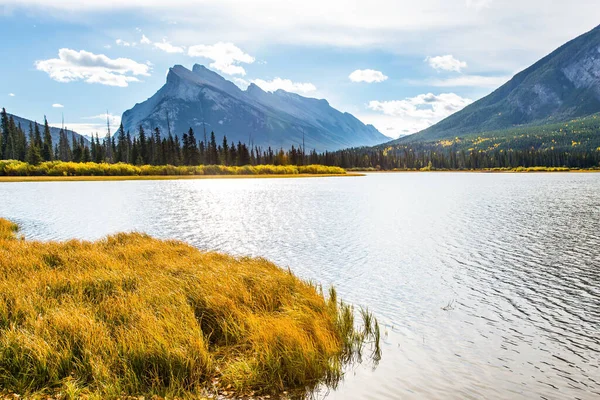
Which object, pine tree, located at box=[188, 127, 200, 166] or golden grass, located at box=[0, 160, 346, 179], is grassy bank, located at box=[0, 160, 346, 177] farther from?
pine tree, located at box=[188, 127, 200, 166]

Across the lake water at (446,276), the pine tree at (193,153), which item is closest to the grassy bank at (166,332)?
the lake water at (446,276)

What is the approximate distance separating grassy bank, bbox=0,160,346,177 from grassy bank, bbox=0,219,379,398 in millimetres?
111091

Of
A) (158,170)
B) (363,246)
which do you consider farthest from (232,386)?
(158,170)

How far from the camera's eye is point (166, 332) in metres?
8.23

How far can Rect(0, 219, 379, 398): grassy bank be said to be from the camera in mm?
7062

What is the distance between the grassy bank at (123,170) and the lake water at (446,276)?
77.9m

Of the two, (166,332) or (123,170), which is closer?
(166,332)

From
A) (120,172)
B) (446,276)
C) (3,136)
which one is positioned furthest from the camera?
(3,136)

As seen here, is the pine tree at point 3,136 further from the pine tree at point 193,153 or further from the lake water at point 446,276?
the lake water at point 446,276

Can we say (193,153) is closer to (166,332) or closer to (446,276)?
(446,276)

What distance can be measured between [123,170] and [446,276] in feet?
393

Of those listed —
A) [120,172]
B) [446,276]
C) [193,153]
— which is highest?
[193,153]

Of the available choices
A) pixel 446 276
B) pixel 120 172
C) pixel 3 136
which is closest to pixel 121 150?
→ pixel 3 136

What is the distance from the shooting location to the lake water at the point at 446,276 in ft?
27.6
